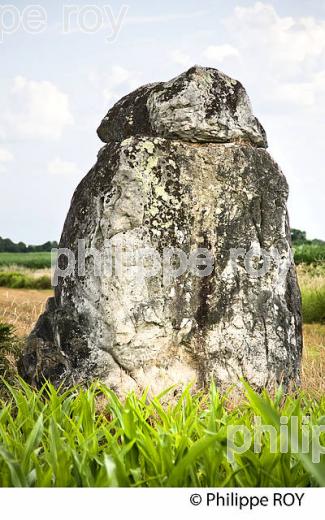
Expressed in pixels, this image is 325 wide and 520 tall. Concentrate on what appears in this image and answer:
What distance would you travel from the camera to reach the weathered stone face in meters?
4.71

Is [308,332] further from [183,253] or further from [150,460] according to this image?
[150,460]

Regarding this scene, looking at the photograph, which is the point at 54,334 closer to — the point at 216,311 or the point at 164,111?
the point at 216,311

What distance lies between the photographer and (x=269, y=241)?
5.00m

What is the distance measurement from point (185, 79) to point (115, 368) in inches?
85.2

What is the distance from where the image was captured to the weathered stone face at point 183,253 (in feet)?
15.5

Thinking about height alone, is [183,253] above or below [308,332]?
above

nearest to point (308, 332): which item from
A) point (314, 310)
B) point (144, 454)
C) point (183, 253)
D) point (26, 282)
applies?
point (314, 310)

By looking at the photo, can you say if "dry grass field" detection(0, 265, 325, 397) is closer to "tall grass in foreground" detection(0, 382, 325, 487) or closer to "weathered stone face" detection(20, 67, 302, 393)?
"weathered stone face" detection(20, 67, 302, 393)

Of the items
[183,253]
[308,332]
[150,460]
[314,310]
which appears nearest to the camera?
[150,460]

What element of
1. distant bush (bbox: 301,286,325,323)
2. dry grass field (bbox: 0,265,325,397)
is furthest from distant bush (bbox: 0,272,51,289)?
distant bush (bbox: 301,286,325,323)

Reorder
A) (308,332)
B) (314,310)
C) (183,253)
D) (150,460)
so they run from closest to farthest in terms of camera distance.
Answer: (150,460)
(183,253)
(308,332)
(314,310)

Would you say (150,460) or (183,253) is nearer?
(150,460)

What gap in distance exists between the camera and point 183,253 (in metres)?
4.78

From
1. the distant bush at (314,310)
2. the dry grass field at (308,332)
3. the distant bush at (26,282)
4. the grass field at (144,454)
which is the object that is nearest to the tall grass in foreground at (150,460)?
the grass field at (144,454)
